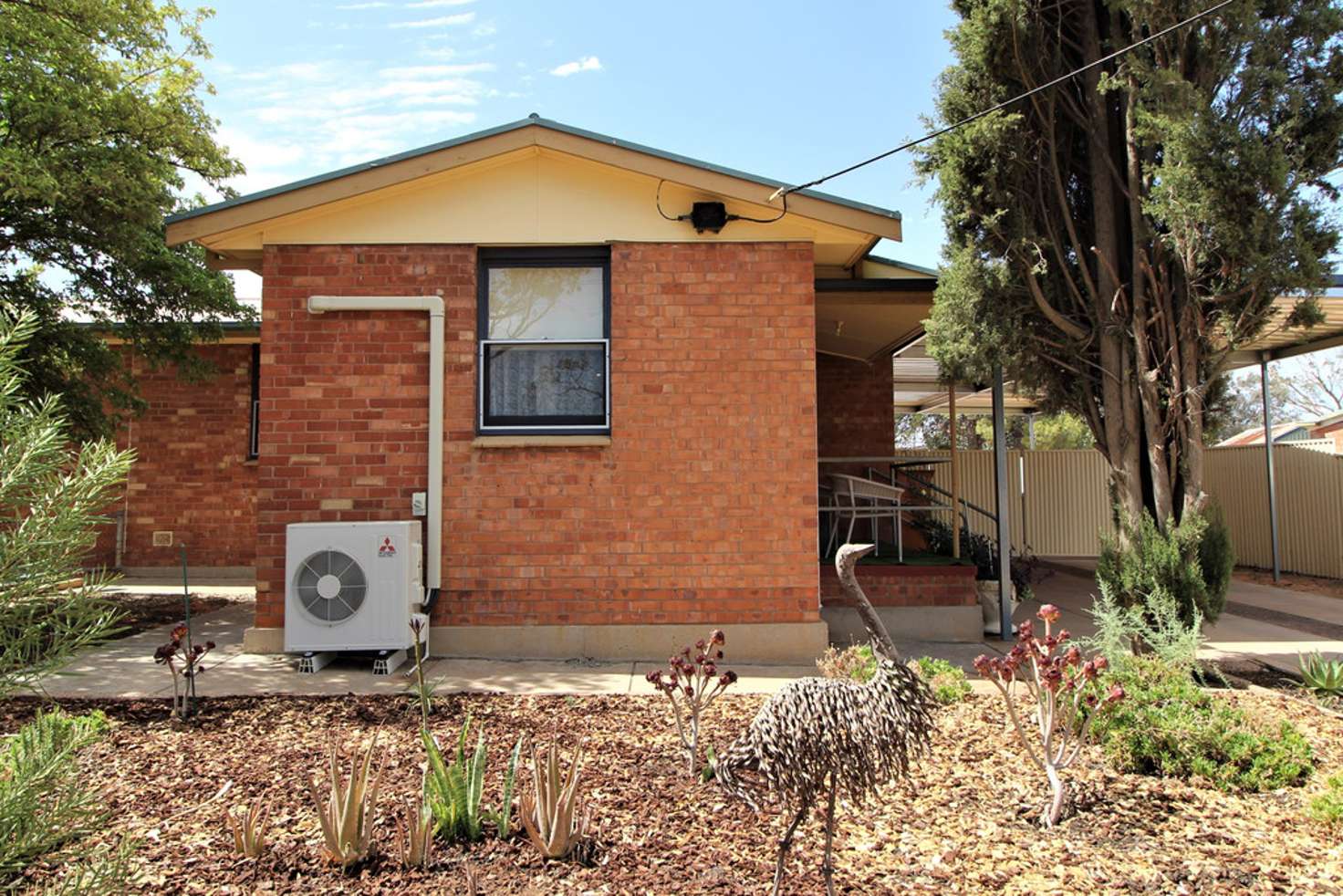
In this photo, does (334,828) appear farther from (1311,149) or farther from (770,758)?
(1311,149)

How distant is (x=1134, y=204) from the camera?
6570 mm

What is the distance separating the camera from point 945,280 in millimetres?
7016

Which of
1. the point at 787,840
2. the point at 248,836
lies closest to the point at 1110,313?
the point at 787,840

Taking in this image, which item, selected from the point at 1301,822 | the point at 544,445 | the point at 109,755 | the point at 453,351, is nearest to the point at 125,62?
the point at 453,351

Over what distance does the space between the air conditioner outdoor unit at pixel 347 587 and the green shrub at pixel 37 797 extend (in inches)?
170

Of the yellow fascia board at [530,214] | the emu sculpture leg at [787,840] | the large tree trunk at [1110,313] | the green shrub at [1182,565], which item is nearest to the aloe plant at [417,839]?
the emu sculpture leg at [787,840]

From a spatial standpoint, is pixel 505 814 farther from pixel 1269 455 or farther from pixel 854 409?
pixel 1269 455

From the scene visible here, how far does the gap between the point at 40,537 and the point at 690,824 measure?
2847 mm

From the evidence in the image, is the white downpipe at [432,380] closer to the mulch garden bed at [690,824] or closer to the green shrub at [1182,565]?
the mulch garden bed at [690,824]

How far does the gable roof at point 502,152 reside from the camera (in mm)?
6730

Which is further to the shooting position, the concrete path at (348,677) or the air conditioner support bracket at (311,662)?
the air conditioner support bracket at (311,662)

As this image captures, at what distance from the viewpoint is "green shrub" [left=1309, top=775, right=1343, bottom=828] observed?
148 inches

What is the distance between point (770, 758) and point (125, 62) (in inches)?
438

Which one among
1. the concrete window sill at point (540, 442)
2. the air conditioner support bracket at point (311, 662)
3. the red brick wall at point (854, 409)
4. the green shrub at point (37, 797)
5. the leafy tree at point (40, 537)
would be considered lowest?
the air conditioner support bracket at point (311, 662)
